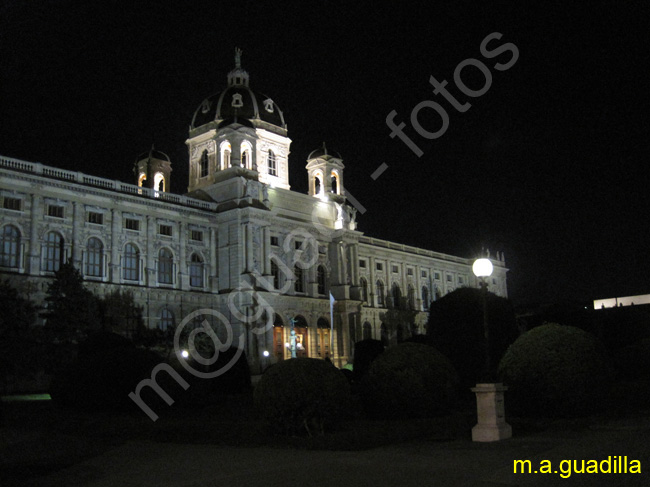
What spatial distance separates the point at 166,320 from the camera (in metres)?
54.3

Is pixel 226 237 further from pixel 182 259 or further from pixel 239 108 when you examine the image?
pixel 239 108

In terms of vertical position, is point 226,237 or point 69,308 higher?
point 226,237

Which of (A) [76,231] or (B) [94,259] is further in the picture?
(B) [94,259]

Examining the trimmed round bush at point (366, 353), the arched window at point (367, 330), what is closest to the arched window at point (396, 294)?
the arched window at point (367, 330)

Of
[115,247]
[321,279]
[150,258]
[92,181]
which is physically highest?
[92,181]

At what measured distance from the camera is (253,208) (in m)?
59.8

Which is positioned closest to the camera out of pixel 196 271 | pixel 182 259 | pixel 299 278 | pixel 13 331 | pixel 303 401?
pixel 303 401

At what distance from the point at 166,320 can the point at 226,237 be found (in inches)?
401

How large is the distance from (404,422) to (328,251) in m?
50.3

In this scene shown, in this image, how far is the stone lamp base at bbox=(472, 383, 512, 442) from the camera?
660 inches

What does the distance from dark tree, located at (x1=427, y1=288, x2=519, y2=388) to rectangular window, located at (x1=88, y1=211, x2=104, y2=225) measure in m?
30.7

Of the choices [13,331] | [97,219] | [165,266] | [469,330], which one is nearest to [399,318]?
[165,266]

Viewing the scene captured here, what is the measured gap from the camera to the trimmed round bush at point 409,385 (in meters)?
21.5

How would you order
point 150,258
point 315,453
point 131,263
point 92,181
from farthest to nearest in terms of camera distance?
point 150,258 → point 131,263 → point 92,181 → point 315,453
